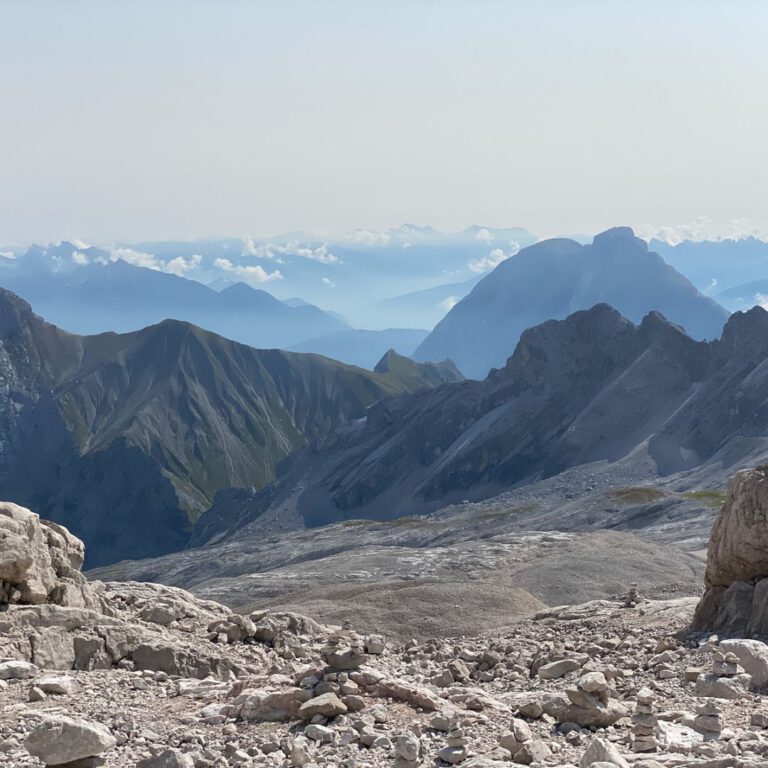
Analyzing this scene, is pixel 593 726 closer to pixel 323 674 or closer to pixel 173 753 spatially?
pixel 323 674

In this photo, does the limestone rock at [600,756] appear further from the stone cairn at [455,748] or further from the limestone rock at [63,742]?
the limestone rock at [63,742]

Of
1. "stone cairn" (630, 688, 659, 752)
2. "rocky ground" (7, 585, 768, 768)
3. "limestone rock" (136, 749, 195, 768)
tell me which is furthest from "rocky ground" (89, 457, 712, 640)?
"limestone rock" (136, 749, 195, 768)

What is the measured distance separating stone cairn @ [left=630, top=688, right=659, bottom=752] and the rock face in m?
11.3

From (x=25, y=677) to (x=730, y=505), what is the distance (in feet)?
64.5

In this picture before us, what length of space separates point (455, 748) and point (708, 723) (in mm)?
4593

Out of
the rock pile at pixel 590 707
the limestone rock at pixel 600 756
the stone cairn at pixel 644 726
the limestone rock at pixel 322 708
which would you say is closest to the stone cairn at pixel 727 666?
the stone cairn at pixel 644 726

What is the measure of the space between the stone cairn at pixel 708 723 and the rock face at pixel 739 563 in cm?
1083

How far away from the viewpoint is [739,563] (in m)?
29.4

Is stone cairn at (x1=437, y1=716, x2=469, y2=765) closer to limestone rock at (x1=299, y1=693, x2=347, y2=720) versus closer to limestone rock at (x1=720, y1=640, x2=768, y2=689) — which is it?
limestone rock at (x1=299, y1=693, x2=347, y2=720)

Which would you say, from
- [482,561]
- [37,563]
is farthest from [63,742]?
[482,561]

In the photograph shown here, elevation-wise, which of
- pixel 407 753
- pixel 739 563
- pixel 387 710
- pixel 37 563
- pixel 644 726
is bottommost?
pixel 739 563

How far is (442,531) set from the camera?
138875 millimetres

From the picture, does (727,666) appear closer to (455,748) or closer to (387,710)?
(387,710)

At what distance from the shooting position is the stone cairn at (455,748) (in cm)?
1473
